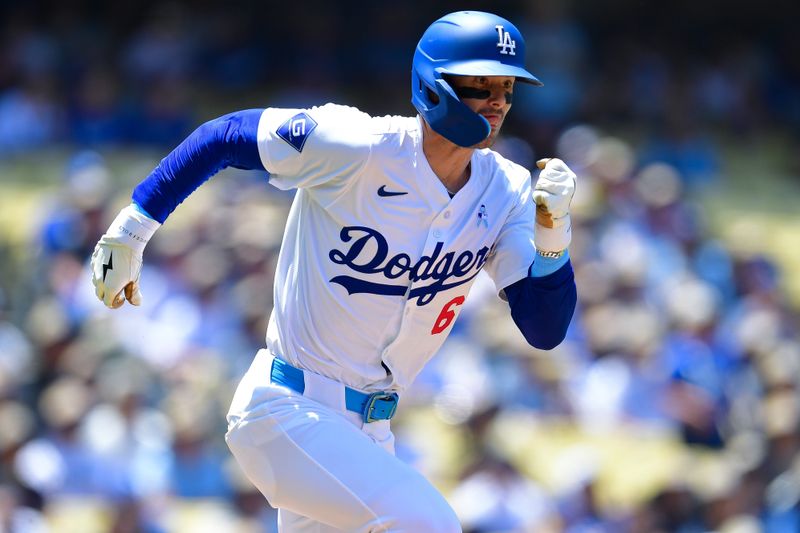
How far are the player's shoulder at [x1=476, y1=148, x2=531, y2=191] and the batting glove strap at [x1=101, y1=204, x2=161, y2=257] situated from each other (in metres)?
1.07

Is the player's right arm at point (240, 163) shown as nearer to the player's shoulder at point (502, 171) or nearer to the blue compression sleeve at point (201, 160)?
the blue compression sleeve at point (201, 160)

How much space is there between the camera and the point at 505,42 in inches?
166

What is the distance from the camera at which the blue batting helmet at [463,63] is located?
4.14 metres

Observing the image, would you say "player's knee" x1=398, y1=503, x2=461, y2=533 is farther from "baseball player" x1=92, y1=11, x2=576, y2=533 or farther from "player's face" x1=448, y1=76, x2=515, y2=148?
"player's face" x1=448, y1=76, x2=515, y2=148

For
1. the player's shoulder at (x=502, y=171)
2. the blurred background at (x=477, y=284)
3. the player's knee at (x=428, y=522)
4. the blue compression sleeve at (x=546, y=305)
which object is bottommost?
the blurred background at (x=477, y=284)

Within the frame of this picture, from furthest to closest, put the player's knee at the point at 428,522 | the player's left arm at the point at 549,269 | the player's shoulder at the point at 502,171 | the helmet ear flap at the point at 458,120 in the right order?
the player's shoulder at the point at 502,171, the player's left arm at the point at 549,269, the helmet ear flap at the point at 458,120, the player's knee at the point at 428,522

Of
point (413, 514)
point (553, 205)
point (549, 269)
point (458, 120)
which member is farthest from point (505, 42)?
point (413, 514)

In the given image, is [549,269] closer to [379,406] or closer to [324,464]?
[379,406]

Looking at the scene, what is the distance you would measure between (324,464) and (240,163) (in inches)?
37.8

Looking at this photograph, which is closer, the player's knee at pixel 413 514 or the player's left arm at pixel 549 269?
the player's knee at pixel 413 514

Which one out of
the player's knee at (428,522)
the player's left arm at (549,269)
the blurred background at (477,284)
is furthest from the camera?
the blurred background at (477,284)

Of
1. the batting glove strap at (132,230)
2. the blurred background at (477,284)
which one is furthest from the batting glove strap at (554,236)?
the blurred background at (477,284)

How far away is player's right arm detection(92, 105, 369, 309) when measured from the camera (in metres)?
4.19

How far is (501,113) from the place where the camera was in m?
4.26
